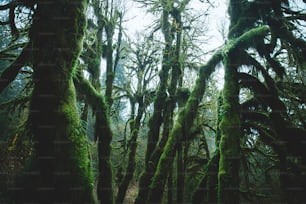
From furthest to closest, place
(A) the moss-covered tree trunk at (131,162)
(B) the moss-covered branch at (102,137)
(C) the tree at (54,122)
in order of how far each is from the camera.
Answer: (A) the moss-covered tree trunk at (131,162) → (B) the moss-covered branch at (102,137) → (C) the tree at (54,122)

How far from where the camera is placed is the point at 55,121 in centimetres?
365

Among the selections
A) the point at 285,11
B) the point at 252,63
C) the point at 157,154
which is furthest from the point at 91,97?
the point at 285,11

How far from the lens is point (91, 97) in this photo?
745 centimetres

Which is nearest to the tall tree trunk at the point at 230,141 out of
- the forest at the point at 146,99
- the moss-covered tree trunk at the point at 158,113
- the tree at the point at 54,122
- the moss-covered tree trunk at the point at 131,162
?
the forest at the point at 146,99

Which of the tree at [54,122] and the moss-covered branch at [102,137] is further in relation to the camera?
the moss-covered branch at [102,137]

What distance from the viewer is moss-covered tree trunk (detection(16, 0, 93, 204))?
350 centimetres

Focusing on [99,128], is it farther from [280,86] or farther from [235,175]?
[280,86]

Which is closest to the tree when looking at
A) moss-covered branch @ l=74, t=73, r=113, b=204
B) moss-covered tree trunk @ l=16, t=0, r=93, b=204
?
moss-covered tree trunk @ l=16, t=0, r=93, b=204

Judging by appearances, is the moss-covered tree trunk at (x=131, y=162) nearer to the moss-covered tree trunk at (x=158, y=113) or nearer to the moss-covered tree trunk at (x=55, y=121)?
the moss-covered tree trunk at (x=158, y=113)

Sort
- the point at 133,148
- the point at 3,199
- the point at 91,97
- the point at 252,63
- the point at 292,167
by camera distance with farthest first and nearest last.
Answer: the point at 3,199 → the point at 133,148 → the point at 292,167 → the point at 252,63 → the point at 91,97

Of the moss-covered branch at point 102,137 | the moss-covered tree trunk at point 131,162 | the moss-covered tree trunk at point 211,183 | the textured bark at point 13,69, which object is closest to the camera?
the textured bark at point 13,69

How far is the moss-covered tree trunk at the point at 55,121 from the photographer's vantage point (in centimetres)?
350

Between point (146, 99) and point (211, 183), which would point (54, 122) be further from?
point (146, 99)

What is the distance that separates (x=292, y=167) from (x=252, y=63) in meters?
3.81
